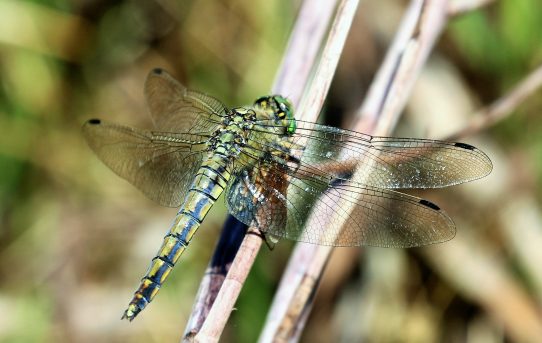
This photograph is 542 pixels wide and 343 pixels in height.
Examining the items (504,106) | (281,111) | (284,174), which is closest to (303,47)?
(281,111)

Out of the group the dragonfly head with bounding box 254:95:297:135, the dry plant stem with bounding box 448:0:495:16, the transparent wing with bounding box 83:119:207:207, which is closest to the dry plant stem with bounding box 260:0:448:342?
the dry plant stem with bounding box 448:0:495:16

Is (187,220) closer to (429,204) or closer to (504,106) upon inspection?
(429,204)

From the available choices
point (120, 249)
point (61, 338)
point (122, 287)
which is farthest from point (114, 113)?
point (61, 338)

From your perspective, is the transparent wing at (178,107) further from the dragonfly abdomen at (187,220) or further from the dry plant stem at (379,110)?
the dry plant stem at (379,110)

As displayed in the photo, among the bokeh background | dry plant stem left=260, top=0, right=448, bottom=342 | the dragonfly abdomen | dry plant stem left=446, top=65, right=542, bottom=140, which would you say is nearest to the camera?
dry plant stem left=260, top=0, right=448, bottom=342

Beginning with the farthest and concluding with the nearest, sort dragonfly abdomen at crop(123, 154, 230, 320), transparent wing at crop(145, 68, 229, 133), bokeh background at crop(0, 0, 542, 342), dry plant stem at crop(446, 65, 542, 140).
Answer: bokeh background at crop(0, 0, 542, 342)
transparent wing at crop(145, 68, 229, 133)
dry plant stem at crop(446, 65, 542, 140)
dragonfly abdomen at crop(123, 154, 230, 320)

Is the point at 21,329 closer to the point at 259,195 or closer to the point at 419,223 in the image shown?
the point at 259,195

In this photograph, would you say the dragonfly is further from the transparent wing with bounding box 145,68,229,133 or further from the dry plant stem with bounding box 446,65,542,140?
the dry plant stem with bounding box 446,65,542,140

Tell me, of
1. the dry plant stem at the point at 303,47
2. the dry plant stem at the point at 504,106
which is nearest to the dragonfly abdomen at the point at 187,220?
the dry plant stem at the point at 303,47
